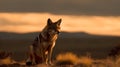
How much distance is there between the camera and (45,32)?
30.8 meters

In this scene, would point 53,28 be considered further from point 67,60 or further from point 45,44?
point 67,60

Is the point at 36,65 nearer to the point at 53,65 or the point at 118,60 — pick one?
the point at 53,65

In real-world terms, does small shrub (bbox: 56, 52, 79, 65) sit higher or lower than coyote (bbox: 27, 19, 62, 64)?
lower

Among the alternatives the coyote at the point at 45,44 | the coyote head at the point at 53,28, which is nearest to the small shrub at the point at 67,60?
the coyote at the point at 45,44

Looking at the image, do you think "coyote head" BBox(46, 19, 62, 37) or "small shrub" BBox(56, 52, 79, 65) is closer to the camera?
"coyote head" BBox(46, 19, 62, 37)

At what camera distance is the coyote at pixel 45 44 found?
30.6m

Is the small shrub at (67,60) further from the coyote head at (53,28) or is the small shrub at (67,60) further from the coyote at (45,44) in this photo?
the coyote head at (53,28)

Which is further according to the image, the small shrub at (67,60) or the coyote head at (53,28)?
the small shrub at (67,60)

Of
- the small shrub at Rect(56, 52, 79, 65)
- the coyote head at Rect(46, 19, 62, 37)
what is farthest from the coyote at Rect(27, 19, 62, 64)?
the small shrub at Rect(56, 52, 79, 65)

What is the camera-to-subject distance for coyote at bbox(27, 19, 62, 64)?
3061 cm

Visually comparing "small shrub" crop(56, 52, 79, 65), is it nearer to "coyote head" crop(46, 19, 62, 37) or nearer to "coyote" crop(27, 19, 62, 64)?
"coyote" crop(27, 19, 62, 64)

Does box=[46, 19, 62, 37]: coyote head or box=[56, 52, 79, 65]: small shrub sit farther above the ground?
box=[46, 19, 62, 37]: coyote head

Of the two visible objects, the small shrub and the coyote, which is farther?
the small shrub

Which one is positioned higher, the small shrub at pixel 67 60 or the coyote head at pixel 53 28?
the coyote head at pixel 53 28
